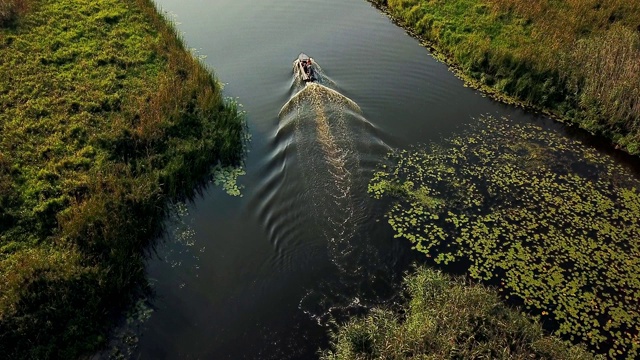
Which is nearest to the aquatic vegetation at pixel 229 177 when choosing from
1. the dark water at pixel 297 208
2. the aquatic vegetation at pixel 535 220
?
the dark water at pixel 297 208

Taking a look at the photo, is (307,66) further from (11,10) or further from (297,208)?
(11,10)

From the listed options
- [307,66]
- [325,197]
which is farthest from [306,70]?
[325,197]

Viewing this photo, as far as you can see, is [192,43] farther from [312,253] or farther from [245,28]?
[312,253]

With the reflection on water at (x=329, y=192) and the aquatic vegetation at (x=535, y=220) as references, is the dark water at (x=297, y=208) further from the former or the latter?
the aquatic vegetation at (x=535, y=220)

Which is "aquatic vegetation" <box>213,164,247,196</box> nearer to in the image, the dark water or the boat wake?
the dark water

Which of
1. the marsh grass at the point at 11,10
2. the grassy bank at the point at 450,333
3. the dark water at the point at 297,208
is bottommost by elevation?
the grassy bank at the point at 450,333
